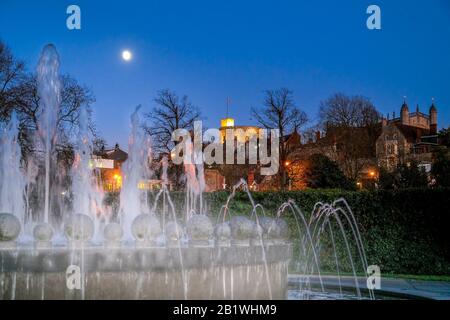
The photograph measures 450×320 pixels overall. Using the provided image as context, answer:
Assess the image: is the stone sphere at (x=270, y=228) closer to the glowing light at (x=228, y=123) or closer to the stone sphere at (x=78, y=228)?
the stone sphere at (x=78, y=228)

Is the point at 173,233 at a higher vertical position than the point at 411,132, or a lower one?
lower

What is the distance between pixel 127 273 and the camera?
258 inches

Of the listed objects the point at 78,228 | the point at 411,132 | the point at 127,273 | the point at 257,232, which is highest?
the point at 411,132

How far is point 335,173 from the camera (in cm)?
2492

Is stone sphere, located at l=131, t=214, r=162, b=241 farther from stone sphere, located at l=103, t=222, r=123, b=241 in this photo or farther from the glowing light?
the glowing light

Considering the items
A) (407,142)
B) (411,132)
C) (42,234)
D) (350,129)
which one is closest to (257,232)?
A: (42,234)

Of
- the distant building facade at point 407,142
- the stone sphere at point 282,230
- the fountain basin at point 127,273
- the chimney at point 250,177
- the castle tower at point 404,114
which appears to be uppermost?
the castle tower at point 404,114

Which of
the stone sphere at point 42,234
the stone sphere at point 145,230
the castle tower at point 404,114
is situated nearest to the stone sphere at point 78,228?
the stone sphere at point 42,234

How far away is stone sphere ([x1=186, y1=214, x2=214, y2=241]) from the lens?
7379 mm

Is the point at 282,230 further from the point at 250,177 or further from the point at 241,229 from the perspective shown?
the point at 250,177

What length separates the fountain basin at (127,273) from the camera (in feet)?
21.1

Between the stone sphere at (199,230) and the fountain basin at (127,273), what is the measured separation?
1.57 ft

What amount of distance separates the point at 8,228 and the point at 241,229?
136 inches
